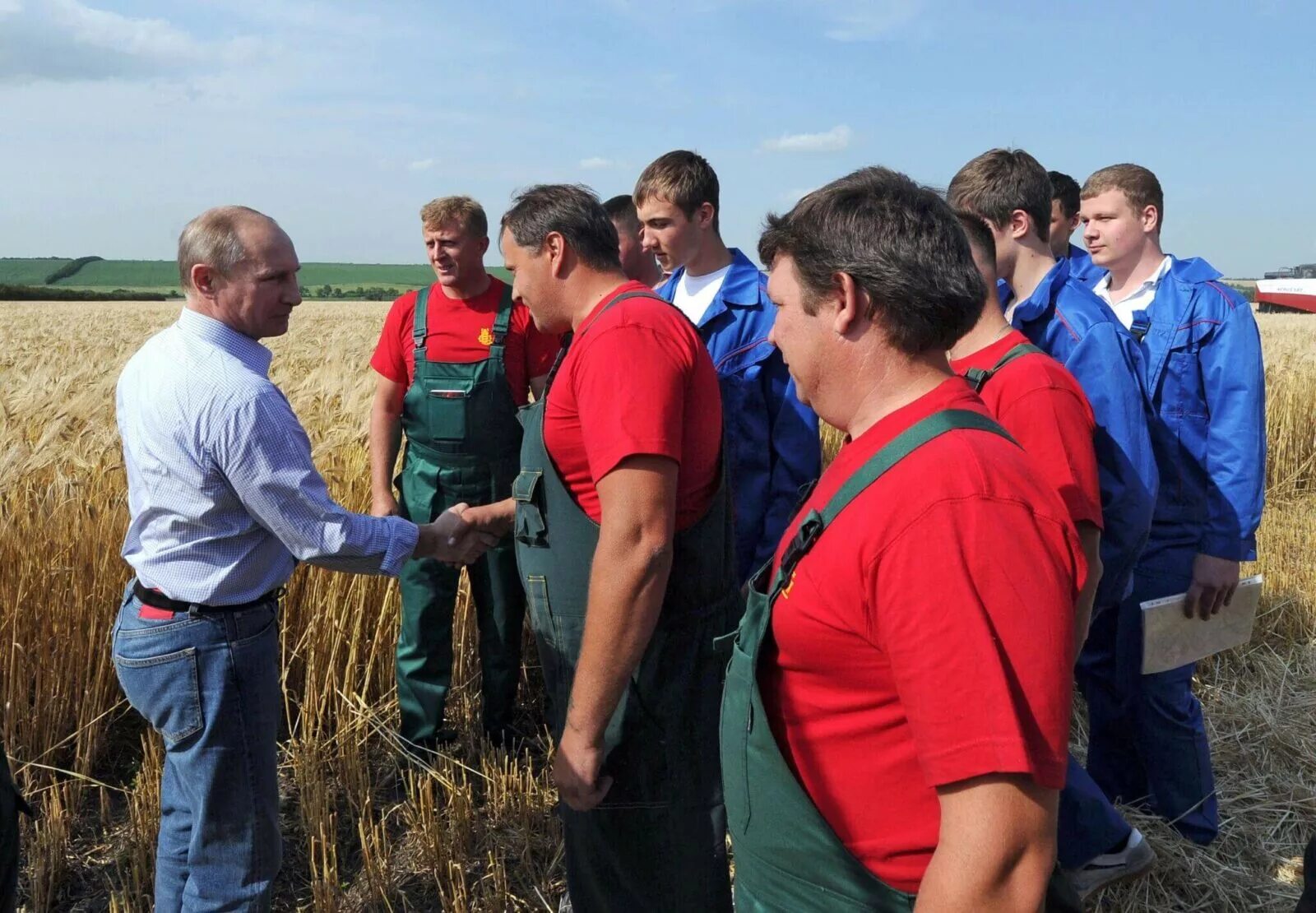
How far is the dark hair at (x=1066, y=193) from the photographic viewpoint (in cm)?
459

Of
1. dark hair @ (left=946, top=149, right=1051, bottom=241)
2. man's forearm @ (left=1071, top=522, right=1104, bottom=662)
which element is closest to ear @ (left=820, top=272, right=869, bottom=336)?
man's forearm @ (left=1071, top=522, right=1104, bottom=662)

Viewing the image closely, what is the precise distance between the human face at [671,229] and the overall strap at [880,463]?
266cm

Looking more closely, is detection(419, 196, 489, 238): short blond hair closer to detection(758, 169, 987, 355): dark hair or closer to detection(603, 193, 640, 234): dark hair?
detection(603, 193, 640, 234): dark hair

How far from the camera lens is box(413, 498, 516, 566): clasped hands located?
293 centimetres

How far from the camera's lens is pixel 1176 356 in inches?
135

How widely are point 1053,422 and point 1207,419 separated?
1.69 meters

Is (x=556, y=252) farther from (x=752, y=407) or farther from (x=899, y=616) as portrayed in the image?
(x=899, y=616)

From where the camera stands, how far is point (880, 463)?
1.26m

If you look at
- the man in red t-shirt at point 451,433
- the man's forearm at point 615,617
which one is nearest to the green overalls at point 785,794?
the man's forearm at point 615,617

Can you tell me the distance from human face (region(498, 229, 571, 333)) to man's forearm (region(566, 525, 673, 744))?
644 millimetres

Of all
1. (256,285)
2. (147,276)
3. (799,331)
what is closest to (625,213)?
(256,285)

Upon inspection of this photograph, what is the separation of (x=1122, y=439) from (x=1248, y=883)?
174cm

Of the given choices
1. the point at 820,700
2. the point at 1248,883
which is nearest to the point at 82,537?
the point at 820,700

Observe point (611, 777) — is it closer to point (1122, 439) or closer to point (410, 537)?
point (410, 537)
